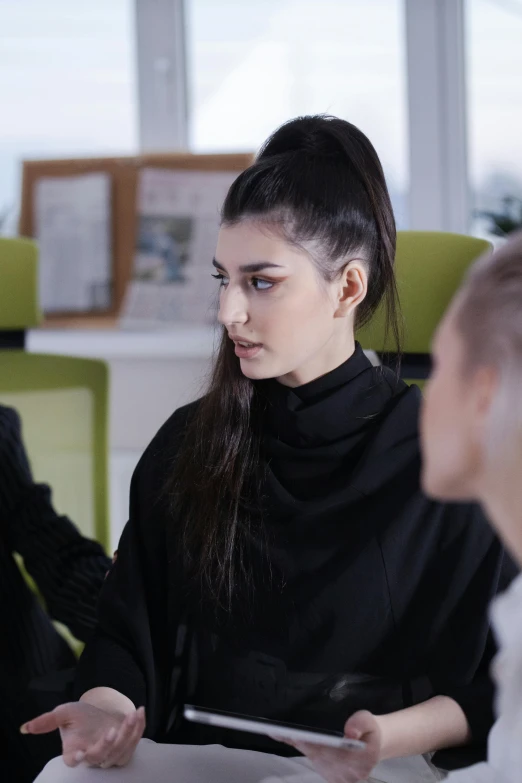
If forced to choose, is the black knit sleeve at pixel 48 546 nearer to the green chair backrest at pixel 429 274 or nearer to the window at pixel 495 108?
the green chair backrest at pixel 429 274

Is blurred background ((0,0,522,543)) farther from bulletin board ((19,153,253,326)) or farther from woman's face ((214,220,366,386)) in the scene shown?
woman's face ((214,220,366,386))

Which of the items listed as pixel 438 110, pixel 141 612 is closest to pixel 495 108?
pixel 438 110

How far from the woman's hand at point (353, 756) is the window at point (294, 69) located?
2.30m

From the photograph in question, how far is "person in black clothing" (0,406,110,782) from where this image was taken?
5.29ft

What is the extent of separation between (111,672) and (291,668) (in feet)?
0.73

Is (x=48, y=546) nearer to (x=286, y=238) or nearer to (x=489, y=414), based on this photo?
(x=286, y=238)

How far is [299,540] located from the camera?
120 centimetres

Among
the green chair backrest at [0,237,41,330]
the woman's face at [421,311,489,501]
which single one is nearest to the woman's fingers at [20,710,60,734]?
the woman's face at [421,311,489,501]

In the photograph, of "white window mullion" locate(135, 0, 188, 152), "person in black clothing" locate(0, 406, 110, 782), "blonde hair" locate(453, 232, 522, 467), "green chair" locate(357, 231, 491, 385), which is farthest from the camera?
"white window mullion" locate(135, 0, 188, 152)

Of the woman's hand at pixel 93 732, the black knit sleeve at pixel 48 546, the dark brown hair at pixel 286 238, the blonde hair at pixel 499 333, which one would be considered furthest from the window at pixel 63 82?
the blonde hair at pixel 499 333

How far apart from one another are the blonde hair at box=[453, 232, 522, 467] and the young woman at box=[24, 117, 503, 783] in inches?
20.6

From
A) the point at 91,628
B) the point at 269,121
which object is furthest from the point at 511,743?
the point at 269,121

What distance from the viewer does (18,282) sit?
6.35ft

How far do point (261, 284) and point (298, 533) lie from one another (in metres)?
0.30
